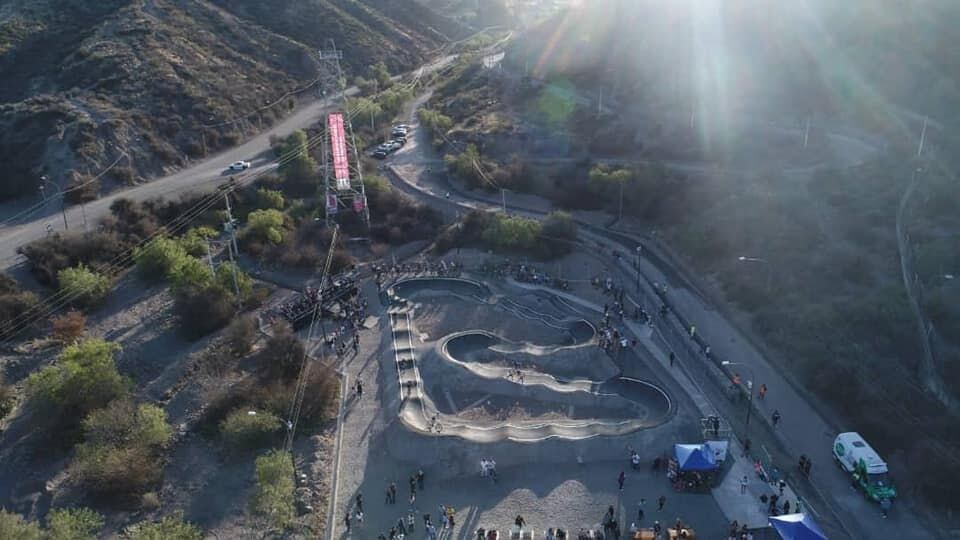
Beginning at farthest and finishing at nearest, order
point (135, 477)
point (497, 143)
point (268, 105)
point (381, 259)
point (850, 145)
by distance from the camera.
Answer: point (268, 105)
point (497, 143)
point (850, 145)
point (381, 259)
point (135, 477)

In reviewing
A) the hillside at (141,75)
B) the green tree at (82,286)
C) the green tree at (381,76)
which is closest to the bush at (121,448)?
the green tree at (82,286)

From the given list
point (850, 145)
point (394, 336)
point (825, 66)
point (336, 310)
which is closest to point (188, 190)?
point (336, 310)

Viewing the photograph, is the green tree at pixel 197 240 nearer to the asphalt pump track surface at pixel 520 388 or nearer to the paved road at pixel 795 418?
the asphalt pump track surface at pixel 520 388

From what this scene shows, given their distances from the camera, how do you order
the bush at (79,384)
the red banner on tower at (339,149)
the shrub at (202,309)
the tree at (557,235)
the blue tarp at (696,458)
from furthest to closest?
the red banner on tower at (339,149) < the tree at (557,235) < the shrub at (202,309) < the bush at (79,384) < the blue tarp at (696,458)

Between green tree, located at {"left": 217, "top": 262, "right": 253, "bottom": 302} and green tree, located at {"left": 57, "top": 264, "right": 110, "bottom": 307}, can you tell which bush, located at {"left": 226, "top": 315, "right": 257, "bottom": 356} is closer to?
green tree, located at {"left": 217, "top": 262, "right": 253, "bottom": 302}

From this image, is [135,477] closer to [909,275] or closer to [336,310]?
[336,310]

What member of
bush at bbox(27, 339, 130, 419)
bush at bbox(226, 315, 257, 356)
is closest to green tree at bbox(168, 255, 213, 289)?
bush at bbox(226, 315, 257, 356)
